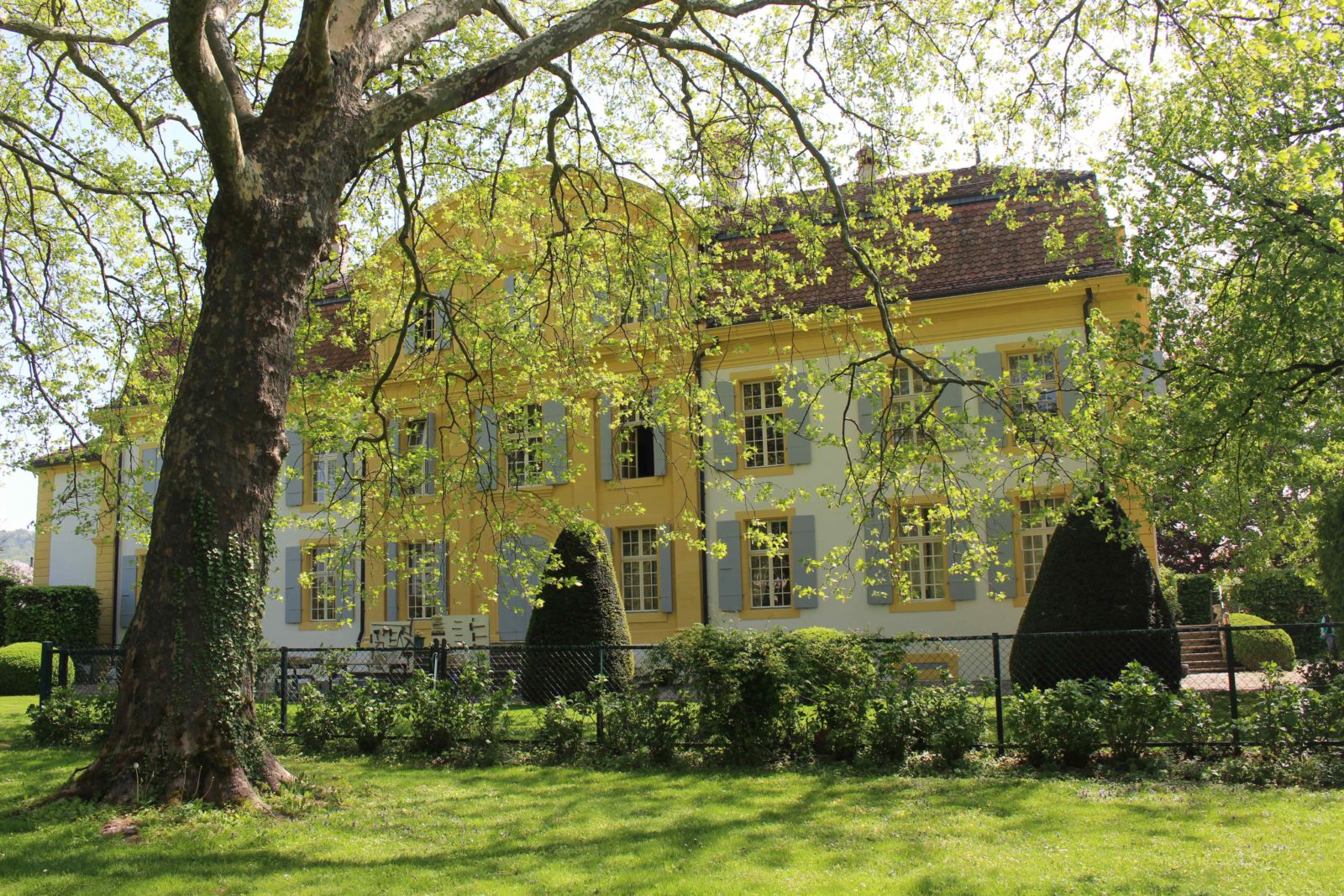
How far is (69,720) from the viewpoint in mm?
11656

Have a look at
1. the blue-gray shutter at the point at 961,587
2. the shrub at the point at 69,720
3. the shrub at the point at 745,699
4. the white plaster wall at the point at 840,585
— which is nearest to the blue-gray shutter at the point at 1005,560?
the white plaster wall at the point at 840,585

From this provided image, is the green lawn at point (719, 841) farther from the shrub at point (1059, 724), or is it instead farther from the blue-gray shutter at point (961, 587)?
the blue-gray shutter at point (961, 587)

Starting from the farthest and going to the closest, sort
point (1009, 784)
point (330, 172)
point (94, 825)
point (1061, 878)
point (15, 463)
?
point (15, 463) → point (1009, 784) → point (330, 172) → point (94, 825) → point (1061, 878)

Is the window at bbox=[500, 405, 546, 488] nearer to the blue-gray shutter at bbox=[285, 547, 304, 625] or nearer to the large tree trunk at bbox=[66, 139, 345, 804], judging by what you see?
the large tree trunk at bbox=[66, 139, 345, 804]

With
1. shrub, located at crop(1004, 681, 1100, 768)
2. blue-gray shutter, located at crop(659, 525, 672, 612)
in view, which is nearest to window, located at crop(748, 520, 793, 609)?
blue-gray shutter, located at crop(659, 525, 672, 612)

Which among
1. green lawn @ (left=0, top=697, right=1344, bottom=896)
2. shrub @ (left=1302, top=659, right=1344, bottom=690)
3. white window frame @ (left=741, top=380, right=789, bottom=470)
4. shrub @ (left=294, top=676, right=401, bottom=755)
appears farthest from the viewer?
white window frame @ (left=741, top=380, right=789, bottom=470)

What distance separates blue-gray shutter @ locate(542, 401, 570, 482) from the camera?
44.0ft

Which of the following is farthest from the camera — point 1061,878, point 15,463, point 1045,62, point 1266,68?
point 15,463

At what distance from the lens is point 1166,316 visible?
34.7 feet

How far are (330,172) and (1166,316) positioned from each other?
26.6ft

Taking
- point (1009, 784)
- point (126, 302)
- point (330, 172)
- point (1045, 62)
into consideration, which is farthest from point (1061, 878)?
point (126, 302)

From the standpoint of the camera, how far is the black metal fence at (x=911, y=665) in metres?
9.85

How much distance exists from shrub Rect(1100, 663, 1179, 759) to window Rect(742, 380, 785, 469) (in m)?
11.2

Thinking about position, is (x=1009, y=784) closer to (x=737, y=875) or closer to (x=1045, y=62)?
(x=737, y=875)
